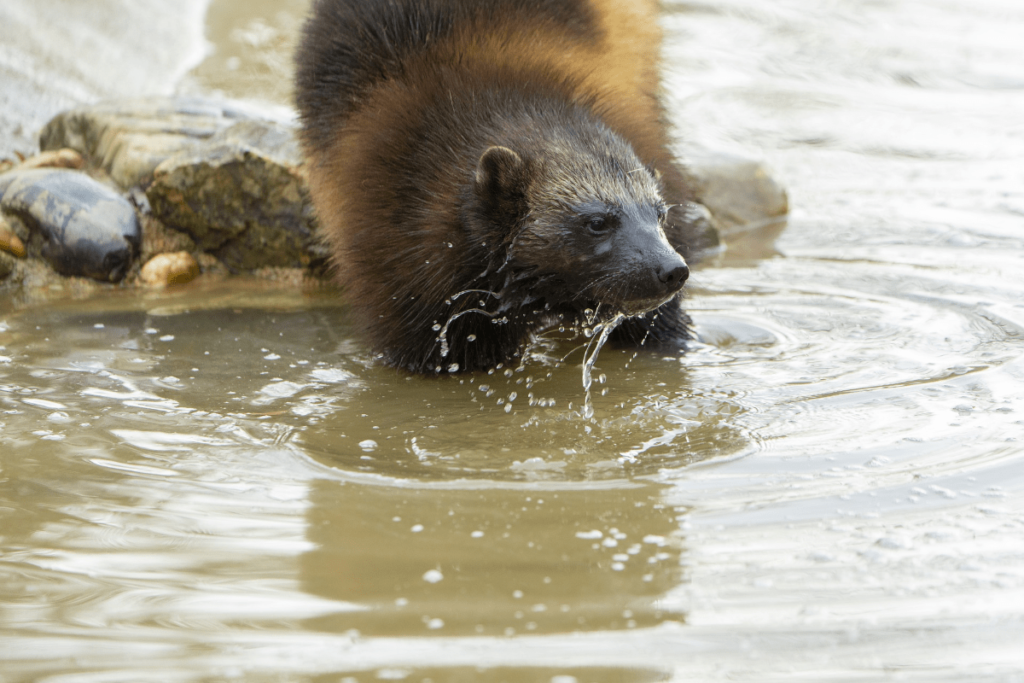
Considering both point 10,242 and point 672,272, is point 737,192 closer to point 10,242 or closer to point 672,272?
point 672,272

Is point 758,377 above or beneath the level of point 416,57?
beneath

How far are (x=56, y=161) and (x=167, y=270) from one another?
1225mm

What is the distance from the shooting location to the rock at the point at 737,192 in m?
7.07

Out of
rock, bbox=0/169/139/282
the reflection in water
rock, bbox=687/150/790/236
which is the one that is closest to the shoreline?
rock, bbox=0/169/139/282

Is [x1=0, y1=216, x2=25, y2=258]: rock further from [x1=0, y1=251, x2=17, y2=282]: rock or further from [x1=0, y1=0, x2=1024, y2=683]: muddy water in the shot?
[x1=0, y1=0, x2=1024, y2=683]: muddy water

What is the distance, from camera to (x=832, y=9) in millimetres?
13328

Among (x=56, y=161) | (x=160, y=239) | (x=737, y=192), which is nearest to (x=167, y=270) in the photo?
(x=160, y=239)

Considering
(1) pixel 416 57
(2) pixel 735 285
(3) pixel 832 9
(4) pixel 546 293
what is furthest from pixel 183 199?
(3) pixel 832 9

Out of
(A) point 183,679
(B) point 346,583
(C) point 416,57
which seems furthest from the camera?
(C) point 416,57

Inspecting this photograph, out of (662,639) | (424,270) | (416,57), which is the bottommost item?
(662,639)

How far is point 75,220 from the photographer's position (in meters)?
5.79

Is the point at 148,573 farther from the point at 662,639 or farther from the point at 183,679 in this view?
the point at 662,639

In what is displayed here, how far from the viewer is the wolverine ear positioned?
3992mm

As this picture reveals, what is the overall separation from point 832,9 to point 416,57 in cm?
1033
